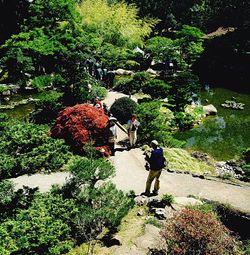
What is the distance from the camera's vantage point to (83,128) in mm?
14469

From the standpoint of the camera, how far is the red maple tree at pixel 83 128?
46.8ft

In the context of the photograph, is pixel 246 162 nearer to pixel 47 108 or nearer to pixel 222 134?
pixel 222 134

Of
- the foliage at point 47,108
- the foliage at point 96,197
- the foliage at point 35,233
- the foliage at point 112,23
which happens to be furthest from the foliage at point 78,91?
the foliage at point 112,23

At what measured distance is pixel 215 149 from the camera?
63.8 feet

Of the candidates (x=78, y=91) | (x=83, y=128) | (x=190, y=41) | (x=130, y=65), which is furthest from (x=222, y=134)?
(x=130, y=65)

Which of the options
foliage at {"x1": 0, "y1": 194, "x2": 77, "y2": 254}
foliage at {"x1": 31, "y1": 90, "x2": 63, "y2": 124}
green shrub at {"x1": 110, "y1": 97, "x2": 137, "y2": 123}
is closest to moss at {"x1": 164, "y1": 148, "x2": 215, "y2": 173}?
green shrub at {"x1": 110, "y1": 97, "x2": 137, "y2": 123}

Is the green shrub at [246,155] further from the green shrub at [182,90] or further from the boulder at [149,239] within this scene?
the boulder at [149,239]

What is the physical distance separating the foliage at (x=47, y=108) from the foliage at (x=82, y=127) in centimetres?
329

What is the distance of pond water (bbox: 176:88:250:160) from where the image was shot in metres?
19.4

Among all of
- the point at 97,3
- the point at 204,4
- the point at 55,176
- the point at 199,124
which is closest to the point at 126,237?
the point at 55,176

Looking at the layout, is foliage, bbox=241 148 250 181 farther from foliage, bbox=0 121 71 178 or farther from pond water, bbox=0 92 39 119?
pond water, bbox=0 92 39 119

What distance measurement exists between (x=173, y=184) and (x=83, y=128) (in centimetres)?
404

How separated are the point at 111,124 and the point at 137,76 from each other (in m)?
11.8

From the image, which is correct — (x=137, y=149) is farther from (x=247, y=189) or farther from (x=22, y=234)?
(x=22, y=234)
